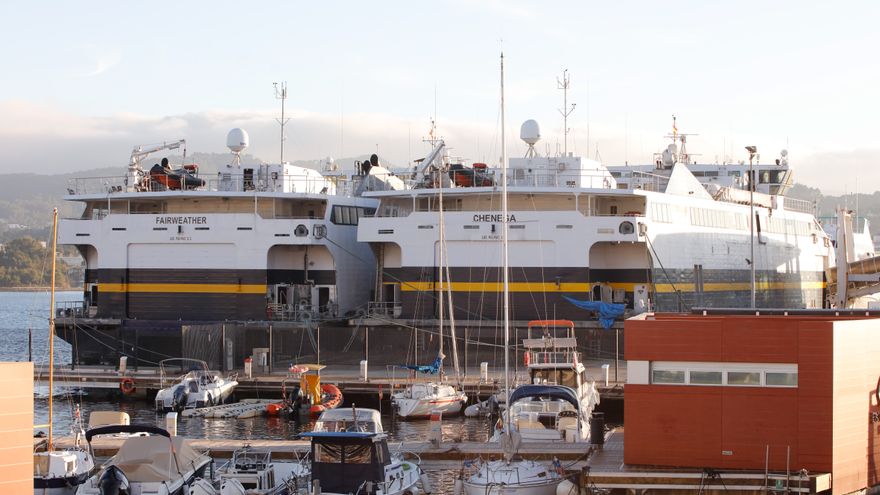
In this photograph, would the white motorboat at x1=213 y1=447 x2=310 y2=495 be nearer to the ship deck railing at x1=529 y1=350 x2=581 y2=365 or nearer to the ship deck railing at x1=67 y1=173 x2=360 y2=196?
the ship deck railing at x1=529 y1=350 x2=581 y2=365

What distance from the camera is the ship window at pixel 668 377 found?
23.6 meters

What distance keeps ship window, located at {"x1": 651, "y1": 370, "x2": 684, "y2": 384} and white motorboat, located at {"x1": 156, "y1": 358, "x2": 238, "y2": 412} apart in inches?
873

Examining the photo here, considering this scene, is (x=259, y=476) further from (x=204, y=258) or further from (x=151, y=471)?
(x=204, y=258)

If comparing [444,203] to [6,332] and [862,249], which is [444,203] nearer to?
[862,249]

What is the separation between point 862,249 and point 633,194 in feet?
131

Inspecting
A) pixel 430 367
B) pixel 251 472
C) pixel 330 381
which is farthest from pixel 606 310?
pixel 251 472

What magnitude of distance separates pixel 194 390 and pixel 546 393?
1477cm

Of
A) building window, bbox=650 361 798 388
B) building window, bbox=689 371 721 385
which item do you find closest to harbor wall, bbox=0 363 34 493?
building window, bbox=650 361 798 388

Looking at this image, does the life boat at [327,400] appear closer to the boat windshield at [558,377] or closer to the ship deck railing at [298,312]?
the boat windshield at [558,377]

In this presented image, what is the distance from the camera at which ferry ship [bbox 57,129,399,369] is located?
5209 cm

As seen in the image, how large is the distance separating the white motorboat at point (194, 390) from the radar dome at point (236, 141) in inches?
614

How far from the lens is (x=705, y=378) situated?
23.4m

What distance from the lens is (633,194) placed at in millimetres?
49281

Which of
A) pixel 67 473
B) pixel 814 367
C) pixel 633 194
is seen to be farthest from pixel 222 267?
pixel 814 367
